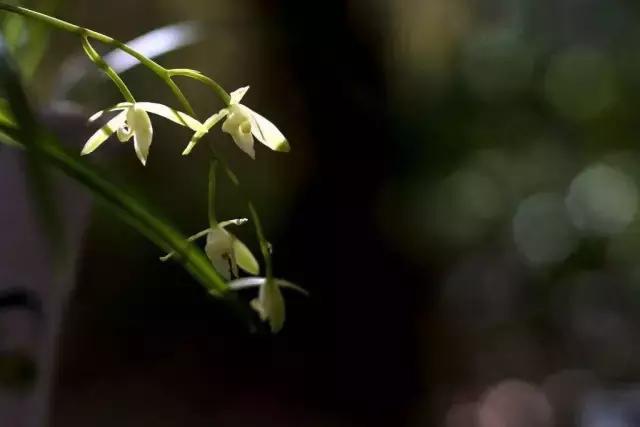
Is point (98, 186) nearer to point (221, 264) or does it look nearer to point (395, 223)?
point (221, 264)

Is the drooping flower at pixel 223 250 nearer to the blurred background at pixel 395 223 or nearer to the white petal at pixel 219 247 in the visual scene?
the white petal at pixel 219 247

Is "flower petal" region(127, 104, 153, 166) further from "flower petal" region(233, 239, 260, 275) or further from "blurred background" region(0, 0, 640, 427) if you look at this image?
"blurred background" region(0, 0, 640, 427)

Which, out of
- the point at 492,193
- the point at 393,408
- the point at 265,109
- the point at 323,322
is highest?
the point at 265,109

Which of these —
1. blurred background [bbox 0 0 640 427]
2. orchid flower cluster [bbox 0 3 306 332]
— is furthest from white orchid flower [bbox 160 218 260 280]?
blurred background [bbox 0 0 640 427]

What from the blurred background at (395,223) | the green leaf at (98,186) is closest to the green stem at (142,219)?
the green leaf at (98,186)

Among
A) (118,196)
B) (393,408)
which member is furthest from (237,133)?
(393,408)

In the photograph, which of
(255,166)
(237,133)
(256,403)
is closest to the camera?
(237,133)

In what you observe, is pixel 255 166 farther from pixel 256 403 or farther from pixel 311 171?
pixel 256 403

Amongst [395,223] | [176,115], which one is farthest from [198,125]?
[395,223]
